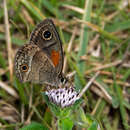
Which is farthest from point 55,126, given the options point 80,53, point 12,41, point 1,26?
point 1,26

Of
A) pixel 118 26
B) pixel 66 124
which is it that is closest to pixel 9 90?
pixel 66 124

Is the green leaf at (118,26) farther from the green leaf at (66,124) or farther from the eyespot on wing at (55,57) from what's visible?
the green leaf at (66,124)

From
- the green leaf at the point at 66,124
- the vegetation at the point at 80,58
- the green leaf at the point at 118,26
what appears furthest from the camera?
the green leaf at the point at 118,26

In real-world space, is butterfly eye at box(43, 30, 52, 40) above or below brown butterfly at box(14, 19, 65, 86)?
above

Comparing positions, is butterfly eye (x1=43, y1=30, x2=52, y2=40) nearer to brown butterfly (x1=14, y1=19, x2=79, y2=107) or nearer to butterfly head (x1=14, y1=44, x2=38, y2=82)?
brown butterfly (x1=14, y1=19, x2=79, y2=107)

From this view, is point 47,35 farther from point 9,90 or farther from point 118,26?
point 118,26

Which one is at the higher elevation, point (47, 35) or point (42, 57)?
point (47, 35)

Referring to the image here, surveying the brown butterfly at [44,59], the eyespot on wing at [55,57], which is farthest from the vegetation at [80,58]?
the eyespot on wing at [55,57]

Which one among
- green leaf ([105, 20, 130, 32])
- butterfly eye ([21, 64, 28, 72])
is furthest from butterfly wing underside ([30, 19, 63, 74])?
green leaf ([105, 20, 130, 32])
